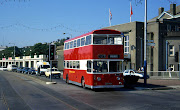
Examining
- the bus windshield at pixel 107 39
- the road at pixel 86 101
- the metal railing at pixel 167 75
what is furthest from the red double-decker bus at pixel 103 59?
the metal railing at pixel 167 75

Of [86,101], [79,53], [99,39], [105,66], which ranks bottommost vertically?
[86,101]

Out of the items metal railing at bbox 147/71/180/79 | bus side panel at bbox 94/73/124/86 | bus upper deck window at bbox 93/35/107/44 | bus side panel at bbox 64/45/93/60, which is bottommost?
metal railing at bbox 147/71/180/79

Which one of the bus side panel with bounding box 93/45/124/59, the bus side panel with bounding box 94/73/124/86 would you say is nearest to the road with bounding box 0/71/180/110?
the bus side panel with bounding box 94/73/124/86

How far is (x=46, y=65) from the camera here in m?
46.0

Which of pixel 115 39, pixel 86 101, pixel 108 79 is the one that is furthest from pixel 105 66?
pixel 86 101

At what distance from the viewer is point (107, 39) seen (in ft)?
64.8

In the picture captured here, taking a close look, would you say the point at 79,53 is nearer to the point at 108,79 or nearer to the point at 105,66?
the point at 105,66

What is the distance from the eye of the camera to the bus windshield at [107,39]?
1950 centimetres

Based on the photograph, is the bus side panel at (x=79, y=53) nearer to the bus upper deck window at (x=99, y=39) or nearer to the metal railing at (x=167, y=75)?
the bus upper deck window at (x=99, y=39)

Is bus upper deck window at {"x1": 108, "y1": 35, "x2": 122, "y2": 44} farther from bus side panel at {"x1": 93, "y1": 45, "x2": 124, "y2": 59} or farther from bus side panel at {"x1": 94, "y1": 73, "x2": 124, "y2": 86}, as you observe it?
bus side panel at {"x1": 94, "y1": 73, "x2": 124, "y2": 86}

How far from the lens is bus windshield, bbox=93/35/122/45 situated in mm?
19500

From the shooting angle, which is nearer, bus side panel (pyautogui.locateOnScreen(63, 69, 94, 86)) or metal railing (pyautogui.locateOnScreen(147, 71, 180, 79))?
bus side panel (pyautogui.locateOnScreen(63, 69, 94, 86))

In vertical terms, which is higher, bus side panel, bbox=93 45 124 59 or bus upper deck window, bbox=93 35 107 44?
bus upper deck window, bbox=93 35 107 44

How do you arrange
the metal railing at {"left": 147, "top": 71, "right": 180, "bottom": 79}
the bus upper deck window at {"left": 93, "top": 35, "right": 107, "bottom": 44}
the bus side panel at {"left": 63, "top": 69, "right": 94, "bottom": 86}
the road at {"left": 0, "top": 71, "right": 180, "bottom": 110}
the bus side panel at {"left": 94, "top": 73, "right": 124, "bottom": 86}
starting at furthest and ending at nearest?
the metal railing at {"left": 147, "top": 71, "right": 180, "bottom": 79} → the bus side panel at {"left": 63, "top": 69, "right": 94, "bottom": 86} → the bus upper deck window at {"left": 93, "top": 35, "right": 107, "bottom": 44} → the bus side panel at {"left": 94, "top": 73, "right": 124, "bottom": 86} → the road at {"left": 0, "top": 71, "right": 180, "bottom": 110}
